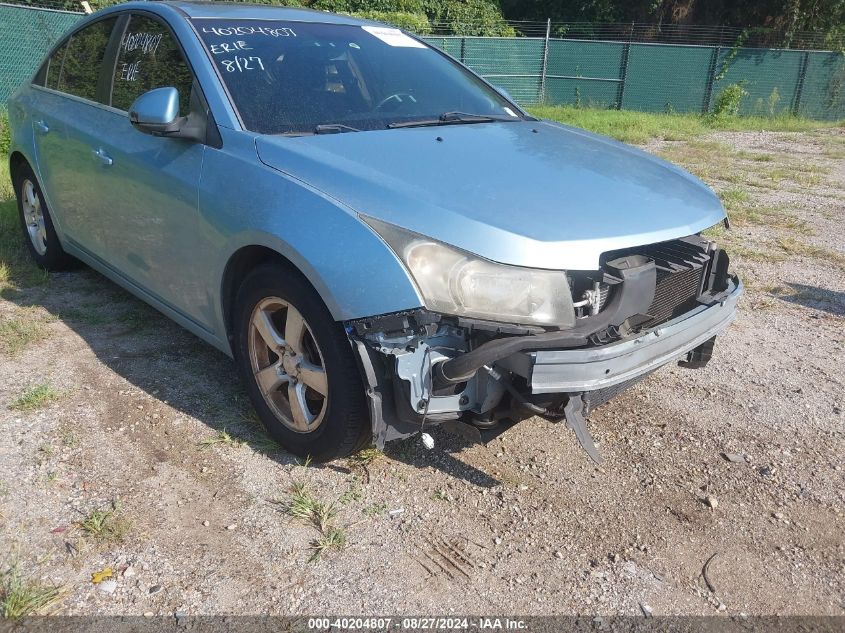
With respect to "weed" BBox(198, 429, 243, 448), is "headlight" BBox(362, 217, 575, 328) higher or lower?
higher

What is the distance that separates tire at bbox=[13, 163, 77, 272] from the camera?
4.85 m

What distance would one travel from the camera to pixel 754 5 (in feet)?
78.3

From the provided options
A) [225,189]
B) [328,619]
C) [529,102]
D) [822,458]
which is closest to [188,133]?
[225,189]

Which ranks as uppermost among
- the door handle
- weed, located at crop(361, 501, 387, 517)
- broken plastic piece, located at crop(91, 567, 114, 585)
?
the door handle

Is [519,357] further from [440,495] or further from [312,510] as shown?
[312,510]

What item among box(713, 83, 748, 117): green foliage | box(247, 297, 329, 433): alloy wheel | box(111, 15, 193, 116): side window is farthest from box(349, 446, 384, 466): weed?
box(713, 83, 748, 117): green foliage

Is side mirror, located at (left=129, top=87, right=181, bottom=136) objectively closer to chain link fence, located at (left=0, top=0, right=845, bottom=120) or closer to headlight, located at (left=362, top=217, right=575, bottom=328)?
headlight, located at (left=362, top=217, right=575, bottom=328)

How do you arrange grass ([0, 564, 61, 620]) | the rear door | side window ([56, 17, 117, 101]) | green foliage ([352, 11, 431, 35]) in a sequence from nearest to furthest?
grass ([0, 564, 61, 620])
the rear door
side window ([56, 17, 117, 101])
green foliage ([352, 11, 431, 35])

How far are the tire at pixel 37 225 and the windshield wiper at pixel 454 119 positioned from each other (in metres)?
2.81

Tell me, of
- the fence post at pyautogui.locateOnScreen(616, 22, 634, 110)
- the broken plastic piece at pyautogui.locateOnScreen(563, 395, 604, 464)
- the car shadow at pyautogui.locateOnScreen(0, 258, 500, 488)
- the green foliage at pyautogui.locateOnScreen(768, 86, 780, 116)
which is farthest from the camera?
the fence post at pyautogui.locateOnScreen(616, 22, 634, 110)

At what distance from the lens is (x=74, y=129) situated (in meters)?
4.05

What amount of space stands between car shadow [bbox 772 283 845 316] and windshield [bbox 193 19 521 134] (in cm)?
246

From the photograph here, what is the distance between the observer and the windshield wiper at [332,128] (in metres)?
2.98

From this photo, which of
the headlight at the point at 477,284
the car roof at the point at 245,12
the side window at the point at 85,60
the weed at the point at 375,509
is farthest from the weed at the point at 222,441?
the side window at the point at 85,60
